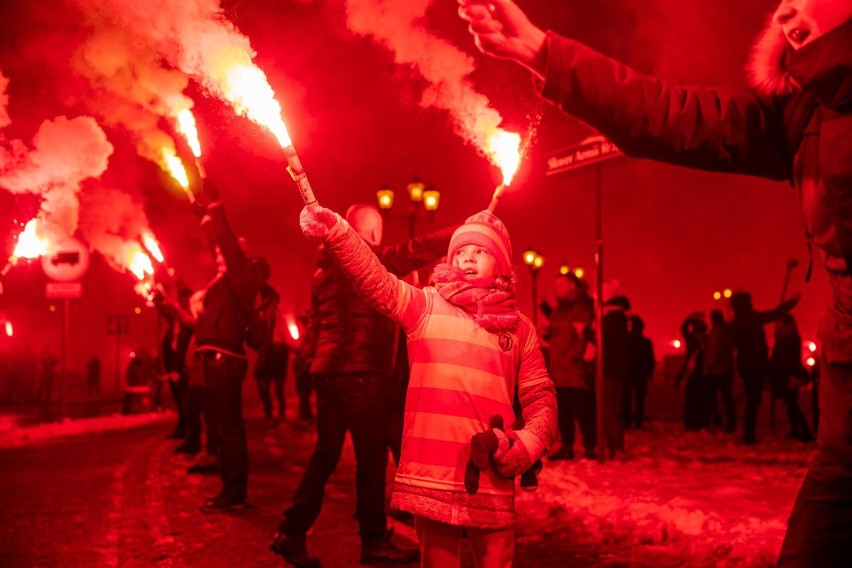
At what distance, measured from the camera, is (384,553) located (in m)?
5.36

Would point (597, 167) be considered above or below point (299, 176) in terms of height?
above

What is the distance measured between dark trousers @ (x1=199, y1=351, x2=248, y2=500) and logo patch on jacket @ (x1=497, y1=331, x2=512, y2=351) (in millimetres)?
3813

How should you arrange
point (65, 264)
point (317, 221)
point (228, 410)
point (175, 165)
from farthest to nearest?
1. point (65, 264)
2. point (175, 165)
3. point (228, 410)
4. point (317, 221)

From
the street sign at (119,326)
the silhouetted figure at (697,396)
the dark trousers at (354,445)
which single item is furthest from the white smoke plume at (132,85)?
the street sign at (119,326)

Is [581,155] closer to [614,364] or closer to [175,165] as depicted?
[614,364]

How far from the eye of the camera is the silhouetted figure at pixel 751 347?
11.7 metres

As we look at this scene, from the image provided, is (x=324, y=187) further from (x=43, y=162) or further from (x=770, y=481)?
(x=770, y=481)

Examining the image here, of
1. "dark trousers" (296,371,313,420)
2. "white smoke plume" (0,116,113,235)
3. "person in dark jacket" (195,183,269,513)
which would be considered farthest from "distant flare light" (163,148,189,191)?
"dark trousers" (296,371,313,420)

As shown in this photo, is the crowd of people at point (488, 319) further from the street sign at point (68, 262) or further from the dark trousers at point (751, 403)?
the street sign at point (68, 262)

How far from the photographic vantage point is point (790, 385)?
44.7 ft

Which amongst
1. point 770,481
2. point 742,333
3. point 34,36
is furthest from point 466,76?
point 742,333

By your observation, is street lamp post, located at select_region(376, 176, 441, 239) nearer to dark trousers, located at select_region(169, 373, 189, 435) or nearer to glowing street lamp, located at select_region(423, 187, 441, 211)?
glowing street lamp, located at select_region(423, 187, 441, 211)

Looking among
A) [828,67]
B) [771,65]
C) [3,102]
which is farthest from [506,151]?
[3,102]

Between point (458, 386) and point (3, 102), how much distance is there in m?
4.57
